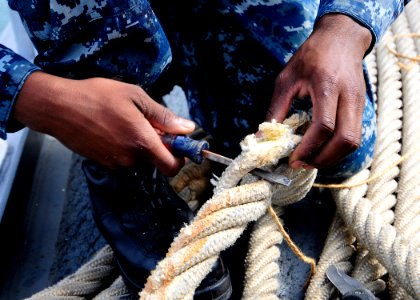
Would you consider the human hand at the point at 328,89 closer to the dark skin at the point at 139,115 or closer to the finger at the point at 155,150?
the dark skin at the point at 139,115

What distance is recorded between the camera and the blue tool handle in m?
0.73

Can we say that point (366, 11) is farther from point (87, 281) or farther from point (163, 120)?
point (87, 281)

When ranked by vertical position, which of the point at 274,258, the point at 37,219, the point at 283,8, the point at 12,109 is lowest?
the point at 37,219

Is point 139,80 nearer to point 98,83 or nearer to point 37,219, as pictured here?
point 98,83

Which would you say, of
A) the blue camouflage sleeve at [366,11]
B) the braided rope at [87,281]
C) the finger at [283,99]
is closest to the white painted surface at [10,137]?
the braided rope at [87,281]

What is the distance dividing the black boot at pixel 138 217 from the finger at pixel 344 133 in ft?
0.82

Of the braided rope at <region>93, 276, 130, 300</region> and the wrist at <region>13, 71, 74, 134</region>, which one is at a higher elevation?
the wrist at <region>13, 71, 74, 134</region>

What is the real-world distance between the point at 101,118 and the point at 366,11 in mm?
444

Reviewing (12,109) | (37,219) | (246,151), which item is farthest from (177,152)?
(37,219)

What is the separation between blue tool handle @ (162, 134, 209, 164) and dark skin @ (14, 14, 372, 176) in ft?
0.03

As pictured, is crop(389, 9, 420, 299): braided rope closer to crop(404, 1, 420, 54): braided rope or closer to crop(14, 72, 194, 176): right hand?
crop(404, 1, 420, 54): braided rope

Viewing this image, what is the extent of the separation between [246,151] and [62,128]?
0.25 metres

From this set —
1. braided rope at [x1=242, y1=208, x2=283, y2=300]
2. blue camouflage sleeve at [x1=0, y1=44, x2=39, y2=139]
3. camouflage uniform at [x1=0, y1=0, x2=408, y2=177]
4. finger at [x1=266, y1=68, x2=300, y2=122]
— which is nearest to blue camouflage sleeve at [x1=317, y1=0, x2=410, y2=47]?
camouflage uniform at [x1=0, y1=0, x2=408, y2=177]

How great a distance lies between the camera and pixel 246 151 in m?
0.72
